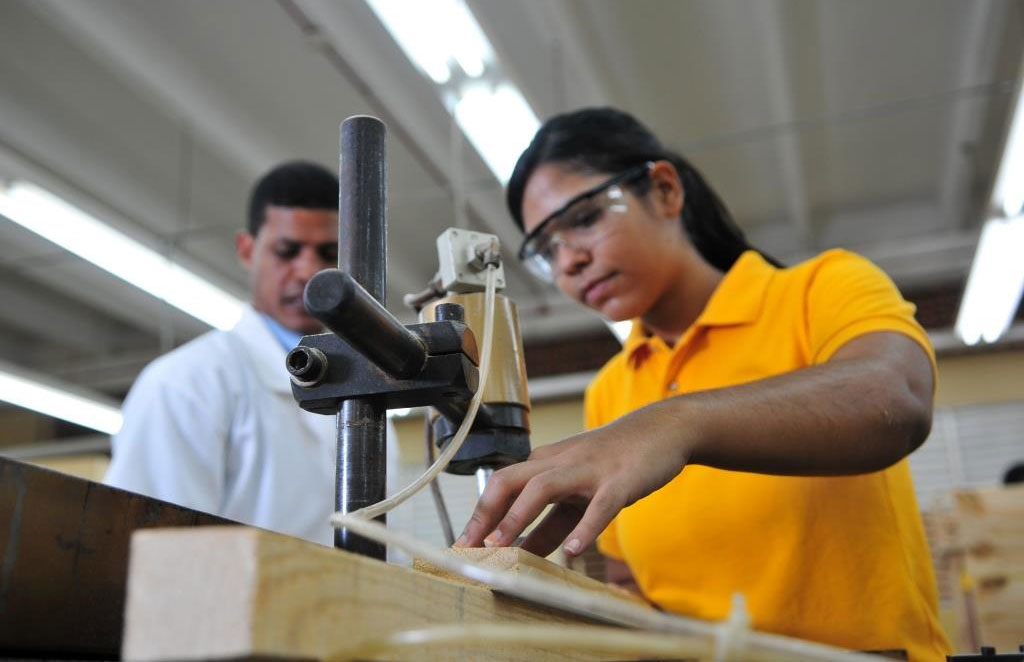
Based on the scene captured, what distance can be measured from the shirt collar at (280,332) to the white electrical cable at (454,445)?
5.05 feet

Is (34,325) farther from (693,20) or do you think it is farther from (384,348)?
(384,348)


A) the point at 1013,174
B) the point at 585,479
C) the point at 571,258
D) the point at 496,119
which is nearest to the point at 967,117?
the point at 1013,174

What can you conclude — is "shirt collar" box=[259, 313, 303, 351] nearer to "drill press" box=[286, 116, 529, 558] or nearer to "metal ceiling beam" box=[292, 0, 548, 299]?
"drill press" box=[286, 116, 529, 558]

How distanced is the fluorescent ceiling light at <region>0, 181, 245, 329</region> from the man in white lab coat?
93cm

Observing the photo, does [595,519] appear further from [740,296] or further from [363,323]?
[740,296]

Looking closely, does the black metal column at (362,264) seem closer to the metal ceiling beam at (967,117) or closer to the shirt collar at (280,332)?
the shirt collar at (280,332)

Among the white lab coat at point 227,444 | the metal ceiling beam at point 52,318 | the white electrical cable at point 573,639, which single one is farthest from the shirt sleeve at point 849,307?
the metal ceiling beam at point 52,318

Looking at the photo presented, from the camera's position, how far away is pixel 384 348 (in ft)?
1.87

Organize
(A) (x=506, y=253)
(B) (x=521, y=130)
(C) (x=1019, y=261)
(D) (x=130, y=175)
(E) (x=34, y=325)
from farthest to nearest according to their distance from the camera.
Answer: (E) (x=34, y=325), (A) (x=506, y=253), (D) (x=130, y=175), (C) (x=1019, y=261), (B) (x=521, y=130)

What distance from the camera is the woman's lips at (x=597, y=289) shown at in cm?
143

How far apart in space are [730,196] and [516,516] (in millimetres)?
5782

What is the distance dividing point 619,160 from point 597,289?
23 cm

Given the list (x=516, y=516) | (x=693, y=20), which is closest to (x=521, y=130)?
(x=693, y=20)

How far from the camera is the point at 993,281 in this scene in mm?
4738
